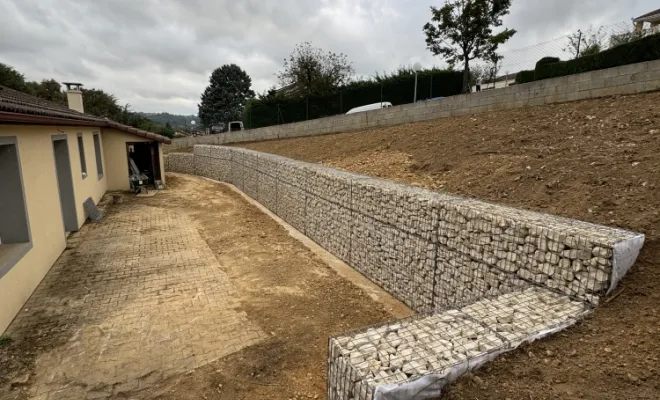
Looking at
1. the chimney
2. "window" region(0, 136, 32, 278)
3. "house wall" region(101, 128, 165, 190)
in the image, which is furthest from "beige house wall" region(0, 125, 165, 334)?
the chimney

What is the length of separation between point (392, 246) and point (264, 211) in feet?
25.0

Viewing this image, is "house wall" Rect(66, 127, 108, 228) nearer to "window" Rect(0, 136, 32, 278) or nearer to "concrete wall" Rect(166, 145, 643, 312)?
"window" Rect(0, 136, 32, 278)

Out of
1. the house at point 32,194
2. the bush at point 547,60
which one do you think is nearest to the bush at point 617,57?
the bush at point 547,60

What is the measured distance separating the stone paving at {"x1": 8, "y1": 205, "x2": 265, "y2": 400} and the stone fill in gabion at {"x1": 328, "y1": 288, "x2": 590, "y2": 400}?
267 cm

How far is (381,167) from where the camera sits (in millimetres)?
9648

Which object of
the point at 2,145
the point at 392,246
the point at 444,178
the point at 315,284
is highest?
the point at 2,145

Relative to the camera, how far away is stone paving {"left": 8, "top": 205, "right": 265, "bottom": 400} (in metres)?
4.18

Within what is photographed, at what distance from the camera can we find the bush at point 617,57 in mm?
9984

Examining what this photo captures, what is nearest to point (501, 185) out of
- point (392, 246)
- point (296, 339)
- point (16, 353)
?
point (392, 246)

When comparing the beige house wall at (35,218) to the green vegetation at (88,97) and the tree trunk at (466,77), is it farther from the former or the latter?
the green vegetation at (88,97)

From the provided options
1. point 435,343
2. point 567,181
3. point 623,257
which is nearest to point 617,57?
point 567,181

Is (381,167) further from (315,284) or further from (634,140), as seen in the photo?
(634,140)

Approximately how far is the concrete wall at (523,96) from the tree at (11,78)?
90.4 feet

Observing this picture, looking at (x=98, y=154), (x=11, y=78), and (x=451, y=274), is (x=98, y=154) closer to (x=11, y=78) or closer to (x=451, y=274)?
(x=451, y=274)
